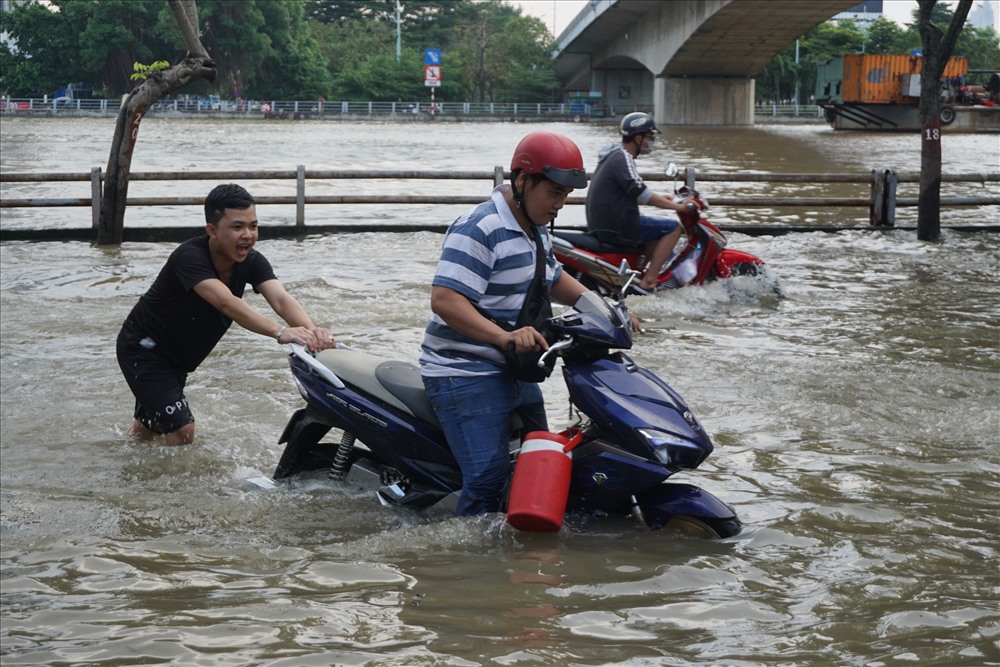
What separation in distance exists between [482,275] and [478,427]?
59cm

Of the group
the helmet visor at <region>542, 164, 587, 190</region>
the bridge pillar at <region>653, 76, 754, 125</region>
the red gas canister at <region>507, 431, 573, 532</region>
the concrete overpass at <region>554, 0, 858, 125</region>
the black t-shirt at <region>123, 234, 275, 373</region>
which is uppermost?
the concrete overpass at <region>554, 0, 858, 125</region>

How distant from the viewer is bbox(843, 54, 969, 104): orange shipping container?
59.2 meters

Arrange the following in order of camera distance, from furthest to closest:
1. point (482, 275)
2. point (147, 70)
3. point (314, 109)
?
point (314, 109), point (147, 70), point (482, 275)

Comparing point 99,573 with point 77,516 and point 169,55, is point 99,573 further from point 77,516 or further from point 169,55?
point 169,55

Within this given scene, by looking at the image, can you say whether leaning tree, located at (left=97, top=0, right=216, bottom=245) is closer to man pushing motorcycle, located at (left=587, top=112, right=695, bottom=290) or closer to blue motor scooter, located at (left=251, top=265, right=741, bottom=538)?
man pushing motorcycle, located at (left=587, top=112, right=695, bottom=290)

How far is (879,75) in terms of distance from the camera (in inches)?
2355

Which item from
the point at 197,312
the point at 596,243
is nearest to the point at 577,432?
the point at 197,312

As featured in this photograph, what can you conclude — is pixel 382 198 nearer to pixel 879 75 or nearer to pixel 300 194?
pixel 300 194

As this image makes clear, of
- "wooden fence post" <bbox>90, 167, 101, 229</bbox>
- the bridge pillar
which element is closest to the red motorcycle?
"wooden fence post" <bbox>90, 167, 101, 229</bbox>

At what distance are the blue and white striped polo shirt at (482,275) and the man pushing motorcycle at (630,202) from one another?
5.17 m

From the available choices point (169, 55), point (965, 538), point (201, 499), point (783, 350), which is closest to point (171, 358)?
point (201, 499)

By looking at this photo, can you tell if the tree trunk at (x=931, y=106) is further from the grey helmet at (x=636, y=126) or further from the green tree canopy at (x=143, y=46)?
the green tree canopy at (x=143, y=46)

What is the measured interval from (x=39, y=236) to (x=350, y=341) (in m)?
8.21

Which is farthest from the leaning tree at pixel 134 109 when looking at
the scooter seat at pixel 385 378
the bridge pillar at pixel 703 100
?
the bridge pillar at pixel 703 100
